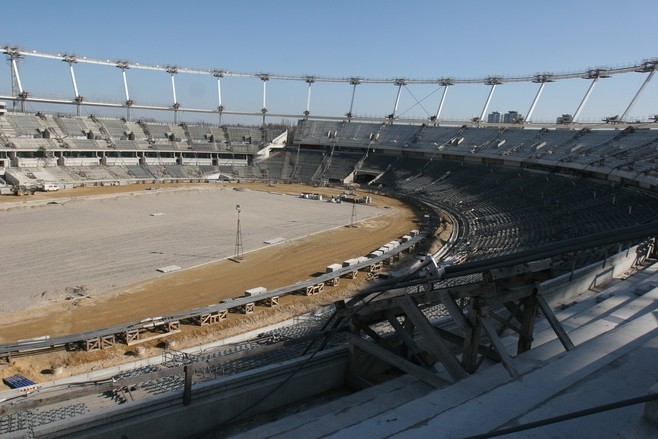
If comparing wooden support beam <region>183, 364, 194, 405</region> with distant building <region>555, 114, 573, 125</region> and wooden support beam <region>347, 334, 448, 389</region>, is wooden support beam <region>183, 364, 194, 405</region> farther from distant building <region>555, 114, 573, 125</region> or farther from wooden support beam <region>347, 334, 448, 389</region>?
distant building <region>555, 114, 573, 125</region>

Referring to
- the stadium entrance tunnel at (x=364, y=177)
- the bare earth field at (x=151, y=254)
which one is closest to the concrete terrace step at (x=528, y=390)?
the bare earth field at (x=151, y=254)

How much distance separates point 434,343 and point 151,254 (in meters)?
20.9

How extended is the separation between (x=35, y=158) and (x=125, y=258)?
1255 inches

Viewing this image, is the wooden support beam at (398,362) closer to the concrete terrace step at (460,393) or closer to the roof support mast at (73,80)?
the concrete terrace step at (460,393)

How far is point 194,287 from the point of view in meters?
19.2

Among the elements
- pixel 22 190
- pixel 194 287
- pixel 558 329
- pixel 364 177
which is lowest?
pixel 364 177

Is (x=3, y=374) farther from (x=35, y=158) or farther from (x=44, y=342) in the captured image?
(x=35, y=158)

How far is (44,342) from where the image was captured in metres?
13.1

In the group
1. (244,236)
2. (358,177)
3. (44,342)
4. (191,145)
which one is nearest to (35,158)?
(191,145)

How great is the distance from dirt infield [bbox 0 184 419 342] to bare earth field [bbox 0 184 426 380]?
0.16 feet

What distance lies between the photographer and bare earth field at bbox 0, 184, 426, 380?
1617 cm

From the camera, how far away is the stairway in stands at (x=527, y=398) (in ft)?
11.4

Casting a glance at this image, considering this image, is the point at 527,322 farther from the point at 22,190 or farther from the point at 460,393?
the point at 22,190

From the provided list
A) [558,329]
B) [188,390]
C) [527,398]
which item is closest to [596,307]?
[558,329]
